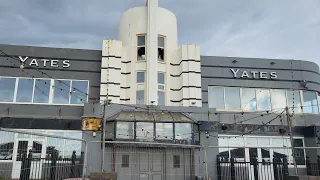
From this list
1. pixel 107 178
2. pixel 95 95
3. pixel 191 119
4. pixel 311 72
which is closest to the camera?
pixel 107 178

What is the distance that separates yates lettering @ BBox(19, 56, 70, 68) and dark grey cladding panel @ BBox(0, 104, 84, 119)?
2.65m

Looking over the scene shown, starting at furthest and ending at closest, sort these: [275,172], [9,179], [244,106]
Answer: [244,106], [275,172], [9,179]

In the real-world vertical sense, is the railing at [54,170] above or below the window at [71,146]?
below

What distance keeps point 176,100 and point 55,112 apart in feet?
24.5

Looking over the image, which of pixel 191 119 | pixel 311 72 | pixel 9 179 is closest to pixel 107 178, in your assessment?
pixel 9 179

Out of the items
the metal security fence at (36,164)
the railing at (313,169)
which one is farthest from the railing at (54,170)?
the railing at (313,169)

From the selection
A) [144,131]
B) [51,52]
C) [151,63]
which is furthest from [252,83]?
[51,52]

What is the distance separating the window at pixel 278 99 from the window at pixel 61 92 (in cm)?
1377

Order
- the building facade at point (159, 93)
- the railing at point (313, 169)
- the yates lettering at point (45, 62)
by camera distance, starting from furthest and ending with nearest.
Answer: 1. the yates lettering at point (45, 62)
2. the building facade at point (159, 93)
3. the railing at point (313, 169)

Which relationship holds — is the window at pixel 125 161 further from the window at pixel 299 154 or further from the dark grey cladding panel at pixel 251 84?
the window at pixel 299 154

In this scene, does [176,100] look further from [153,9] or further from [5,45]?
[5,45]

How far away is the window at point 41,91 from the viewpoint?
1783 cm

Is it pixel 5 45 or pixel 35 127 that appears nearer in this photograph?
pixel 35 127

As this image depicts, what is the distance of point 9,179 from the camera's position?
7.47m
